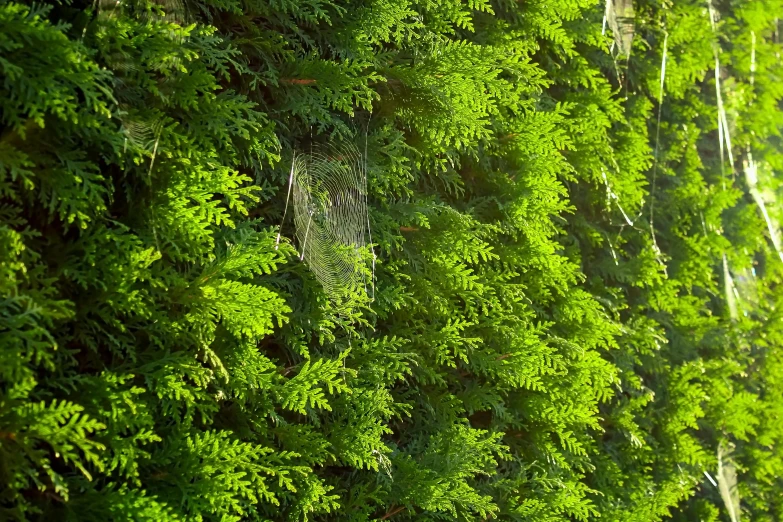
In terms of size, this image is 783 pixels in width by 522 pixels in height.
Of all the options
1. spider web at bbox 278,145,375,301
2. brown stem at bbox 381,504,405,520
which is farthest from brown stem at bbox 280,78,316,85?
brown stem at bbox 381,504,405,520

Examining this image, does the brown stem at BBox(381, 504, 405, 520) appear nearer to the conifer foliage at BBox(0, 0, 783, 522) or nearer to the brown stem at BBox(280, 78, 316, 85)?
the conifer foliage at BBox(0, 0, 783, 522)

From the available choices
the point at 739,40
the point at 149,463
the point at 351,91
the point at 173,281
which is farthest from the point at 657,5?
the point at 149,463

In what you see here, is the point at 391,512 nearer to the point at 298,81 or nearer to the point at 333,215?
the point at 333,215

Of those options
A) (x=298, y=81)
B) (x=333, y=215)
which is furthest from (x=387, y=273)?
(x=298, y=81)

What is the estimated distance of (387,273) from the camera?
1.53m

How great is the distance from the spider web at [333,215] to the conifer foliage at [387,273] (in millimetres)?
30

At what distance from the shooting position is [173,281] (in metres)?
1.15

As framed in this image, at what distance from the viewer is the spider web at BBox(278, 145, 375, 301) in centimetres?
136

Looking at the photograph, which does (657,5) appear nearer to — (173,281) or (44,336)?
(173,281)

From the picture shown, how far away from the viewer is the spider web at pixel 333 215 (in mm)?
1358

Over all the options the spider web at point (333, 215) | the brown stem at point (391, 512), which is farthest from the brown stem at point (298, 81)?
the brown stem at point (391, 512)

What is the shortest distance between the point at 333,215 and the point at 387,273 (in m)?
0.20

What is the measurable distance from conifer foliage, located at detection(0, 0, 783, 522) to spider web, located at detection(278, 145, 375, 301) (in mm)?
30

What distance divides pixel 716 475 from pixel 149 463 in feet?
6.26
